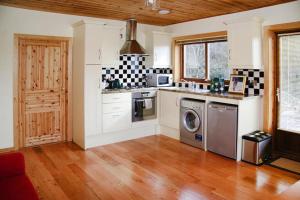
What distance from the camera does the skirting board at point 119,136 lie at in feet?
14.7

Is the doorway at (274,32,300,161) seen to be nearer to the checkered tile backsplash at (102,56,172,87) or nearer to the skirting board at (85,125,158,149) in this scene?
the skirting board at (85,125,158,149)

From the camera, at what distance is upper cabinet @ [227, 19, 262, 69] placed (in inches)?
153

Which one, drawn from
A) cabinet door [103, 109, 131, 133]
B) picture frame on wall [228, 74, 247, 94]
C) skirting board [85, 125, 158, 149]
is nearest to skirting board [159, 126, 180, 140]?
skirting board [85, 125, 158, 149]

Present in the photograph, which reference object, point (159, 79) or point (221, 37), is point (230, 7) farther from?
point (159, 79)

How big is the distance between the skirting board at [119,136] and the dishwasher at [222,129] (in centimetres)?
139

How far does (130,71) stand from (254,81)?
7.83 feet

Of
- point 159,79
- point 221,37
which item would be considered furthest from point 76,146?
point 221,37

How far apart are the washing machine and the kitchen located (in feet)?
0.06

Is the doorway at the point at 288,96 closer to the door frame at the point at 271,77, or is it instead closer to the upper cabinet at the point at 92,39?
the door frame at the point at 271,77

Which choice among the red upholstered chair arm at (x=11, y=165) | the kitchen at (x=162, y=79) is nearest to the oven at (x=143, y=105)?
the kitchen at (x=162, y=79)

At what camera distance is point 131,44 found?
478cm

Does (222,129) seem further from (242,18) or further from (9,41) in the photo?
(9,41)

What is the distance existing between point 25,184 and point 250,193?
2.24 metres

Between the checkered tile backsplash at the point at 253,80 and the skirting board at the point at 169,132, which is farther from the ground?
the checkered tile backsplash at the point at 253,80
